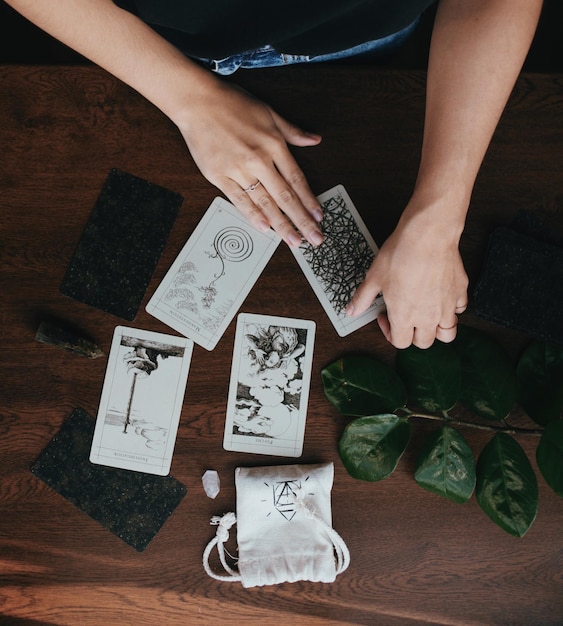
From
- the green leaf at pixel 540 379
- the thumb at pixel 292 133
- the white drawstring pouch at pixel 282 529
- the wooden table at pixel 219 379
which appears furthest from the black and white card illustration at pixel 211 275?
the green leaf at pixel 540 379

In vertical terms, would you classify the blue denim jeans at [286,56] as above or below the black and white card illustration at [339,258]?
Result: above

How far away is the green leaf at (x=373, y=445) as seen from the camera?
3.36 ft

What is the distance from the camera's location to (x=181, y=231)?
1095 mm

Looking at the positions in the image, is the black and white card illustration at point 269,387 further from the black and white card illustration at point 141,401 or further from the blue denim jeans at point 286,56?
the blue denim jeans at point 286,56

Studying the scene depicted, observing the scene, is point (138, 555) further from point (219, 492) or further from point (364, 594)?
point (364, 594)

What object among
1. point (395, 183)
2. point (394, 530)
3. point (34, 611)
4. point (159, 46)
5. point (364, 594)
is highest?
point (159, 46)

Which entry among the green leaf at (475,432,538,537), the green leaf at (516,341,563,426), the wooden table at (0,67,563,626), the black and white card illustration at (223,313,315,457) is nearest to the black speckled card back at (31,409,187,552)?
the wooden table at (0,67,563,626)

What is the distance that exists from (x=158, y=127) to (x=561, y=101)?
757 mm

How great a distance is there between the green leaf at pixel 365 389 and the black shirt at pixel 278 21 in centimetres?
54

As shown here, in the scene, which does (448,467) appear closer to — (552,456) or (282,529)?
(552,456)

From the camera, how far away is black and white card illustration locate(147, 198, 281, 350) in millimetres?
1090

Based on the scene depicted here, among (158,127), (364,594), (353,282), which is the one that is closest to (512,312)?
(353,282)

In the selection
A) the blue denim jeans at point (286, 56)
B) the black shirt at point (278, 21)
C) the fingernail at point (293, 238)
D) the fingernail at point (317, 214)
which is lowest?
the fingernail at point (293, 238)

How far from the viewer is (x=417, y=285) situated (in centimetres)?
96
